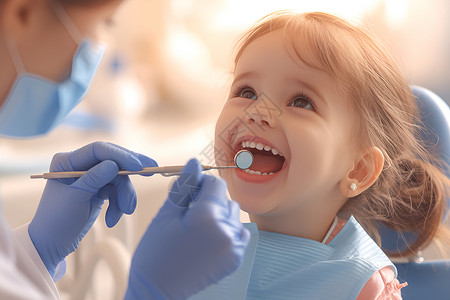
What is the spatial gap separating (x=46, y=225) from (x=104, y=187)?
0.15 metres

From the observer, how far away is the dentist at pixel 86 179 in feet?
2.58

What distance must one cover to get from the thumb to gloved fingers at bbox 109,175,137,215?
0.04 metres

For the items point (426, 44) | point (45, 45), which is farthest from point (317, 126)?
point (426, 44)

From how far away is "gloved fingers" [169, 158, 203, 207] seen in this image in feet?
2.77

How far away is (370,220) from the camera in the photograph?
1290 millimetres

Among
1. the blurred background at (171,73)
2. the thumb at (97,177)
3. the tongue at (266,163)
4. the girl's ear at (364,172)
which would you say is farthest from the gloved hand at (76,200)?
the blurred background at (171,73)

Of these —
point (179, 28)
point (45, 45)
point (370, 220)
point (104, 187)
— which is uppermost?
point (45, 45)

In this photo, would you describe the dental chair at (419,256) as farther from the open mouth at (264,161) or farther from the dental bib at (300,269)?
the open mouth at (264,161)

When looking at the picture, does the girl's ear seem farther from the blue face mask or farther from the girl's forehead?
the blue face mask

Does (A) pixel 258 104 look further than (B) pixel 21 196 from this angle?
No

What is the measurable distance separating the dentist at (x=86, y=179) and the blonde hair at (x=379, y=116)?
37 centimetres

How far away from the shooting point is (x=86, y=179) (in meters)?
1.02

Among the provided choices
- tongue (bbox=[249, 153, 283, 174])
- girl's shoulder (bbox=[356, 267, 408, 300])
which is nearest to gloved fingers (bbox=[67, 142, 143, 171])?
tongue (bbox=[249, 153, 283, 174])

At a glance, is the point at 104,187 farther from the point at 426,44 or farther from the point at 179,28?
the point at 426,44
